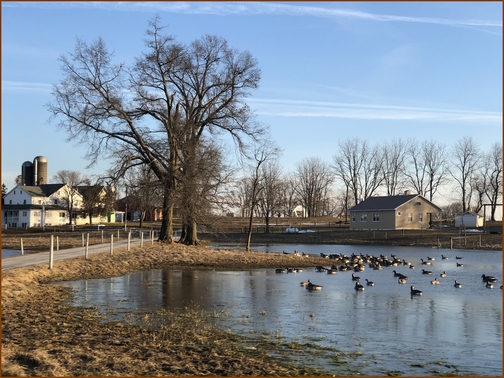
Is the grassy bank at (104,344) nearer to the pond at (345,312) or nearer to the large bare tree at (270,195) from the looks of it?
the pond at (345,312)

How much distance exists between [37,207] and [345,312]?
77.9 meters

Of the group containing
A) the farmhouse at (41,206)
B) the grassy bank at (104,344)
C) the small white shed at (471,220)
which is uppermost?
the farmhouse at (41,206)

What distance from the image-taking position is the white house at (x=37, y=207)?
83.6 meters

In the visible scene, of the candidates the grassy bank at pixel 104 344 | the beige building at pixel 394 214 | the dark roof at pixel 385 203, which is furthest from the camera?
the dark roof at pixel 385 203

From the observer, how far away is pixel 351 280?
24.5 meters

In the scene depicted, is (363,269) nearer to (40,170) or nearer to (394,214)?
(394,214)

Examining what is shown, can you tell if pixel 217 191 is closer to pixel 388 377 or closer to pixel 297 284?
pixel 297 284

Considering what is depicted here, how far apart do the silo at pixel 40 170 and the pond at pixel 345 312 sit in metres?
84.2

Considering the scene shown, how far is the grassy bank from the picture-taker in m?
8.27

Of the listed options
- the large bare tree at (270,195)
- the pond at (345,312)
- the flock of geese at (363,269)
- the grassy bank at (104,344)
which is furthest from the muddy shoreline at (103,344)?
the large bare tree at (270,195)

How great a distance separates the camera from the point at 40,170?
340 ft

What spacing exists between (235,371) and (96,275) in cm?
1517

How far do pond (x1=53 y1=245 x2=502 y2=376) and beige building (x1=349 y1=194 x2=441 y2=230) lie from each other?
146ft

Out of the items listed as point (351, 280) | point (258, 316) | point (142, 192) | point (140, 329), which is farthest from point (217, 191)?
point (140, 329)
